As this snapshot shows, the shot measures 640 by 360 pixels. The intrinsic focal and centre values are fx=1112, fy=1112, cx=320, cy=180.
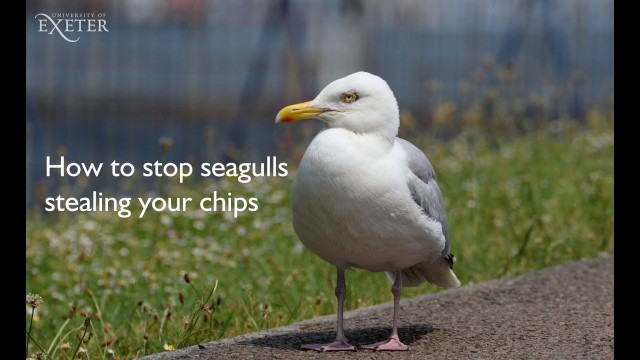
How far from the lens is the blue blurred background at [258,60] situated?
542 inches

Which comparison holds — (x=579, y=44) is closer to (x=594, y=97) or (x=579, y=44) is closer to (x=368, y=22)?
(x=594, y=97)

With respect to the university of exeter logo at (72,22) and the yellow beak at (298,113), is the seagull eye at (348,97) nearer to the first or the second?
the yellow beak at (298,113)

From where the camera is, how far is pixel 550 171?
9.14 m

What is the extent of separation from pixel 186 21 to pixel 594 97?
558 cm

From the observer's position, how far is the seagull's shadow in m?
4.87

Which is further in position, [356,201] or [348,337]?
[348,337]

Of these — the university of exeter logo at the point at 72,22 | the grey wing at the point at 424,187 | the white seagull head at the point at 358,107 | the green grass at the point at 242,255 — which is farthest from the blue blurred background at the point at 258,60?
the white seagull head at the point at 358,107

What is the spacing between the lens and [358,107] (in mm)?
4516

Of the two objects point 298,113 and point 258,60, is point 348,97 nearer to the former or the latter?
point 298,113

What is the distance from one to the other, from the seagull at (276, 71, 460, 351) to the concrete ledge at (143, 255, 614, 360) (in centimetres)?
24

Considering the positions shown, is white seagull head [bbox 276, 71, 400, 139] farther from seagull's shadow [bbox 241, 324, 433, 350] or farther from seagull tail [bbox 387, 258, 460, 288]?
seagull's shadow [bbox 241, 324, 433, 350]

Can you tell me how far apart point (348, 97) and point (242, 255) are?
271 centimetres

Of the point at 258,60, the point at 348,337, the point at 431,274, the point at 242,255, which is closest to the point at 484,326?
the point at 431,274
